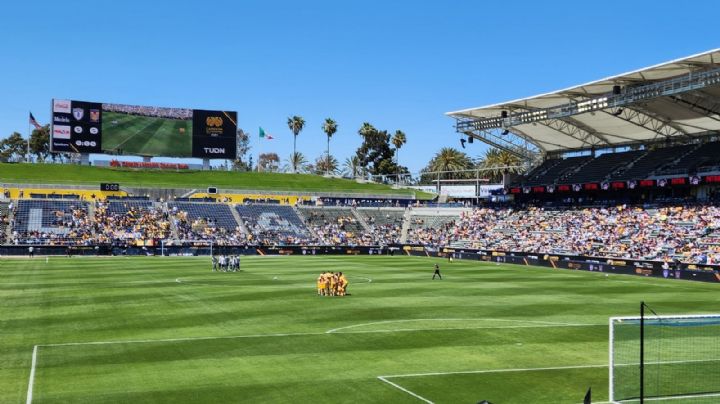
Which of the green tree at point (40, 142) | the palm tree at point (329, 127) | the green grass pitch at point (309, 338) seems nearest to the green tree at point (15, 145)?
the green tree at point (40, 142)

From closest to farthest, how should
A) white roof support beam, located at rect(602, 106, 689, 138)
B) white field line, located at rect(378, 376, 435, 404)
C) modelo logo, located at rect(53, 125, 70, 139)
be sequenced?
white field line, located at rect(378, 376, 435, 404) → white roof support beam, located at rect(602, 106, 689, 138) → modelo logo, located at rect(53, 125, 70, 139)

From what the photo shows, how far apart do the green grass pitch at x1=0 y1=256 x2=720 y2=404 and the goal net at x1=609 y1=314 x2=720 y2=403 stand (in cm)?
75

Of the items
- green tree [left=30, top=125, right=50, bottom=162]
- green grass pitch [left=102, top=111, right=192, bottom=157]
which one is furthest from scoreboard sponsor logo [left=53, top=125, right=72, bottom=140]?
green tree [left=30, top=125, right=50, bottom=162]

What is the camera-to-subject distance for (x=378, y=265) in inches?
2589

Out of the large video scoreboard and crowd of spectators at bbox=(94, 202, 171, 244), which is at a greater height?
the large video scoreboard

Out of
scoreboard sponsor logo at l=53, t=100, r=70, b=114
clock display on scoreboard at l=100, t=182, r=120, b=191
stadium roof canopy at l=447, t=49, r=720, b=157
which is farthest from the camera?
clock display on scoreboard at l=100, t=182, r=120, b=191

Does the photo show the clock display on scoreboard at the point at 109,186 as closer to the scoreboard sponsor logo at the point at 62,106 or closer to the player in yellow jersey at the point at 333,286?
the scoreboard sponsor logo at the point at 62,106

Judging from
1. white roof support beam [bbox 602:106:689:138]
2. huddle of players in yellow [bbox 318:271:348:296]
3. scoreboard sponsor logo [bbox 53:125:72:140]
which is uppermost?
scoreboard sponsor logo [bbox 53:125:72:140]

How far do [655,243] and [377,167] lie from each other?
349 ft

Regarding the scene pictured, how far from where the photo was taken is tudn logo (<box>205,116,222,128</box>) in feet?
343

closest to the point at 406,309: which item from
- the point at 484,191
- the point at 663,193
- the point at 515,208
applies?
the point at 663,193

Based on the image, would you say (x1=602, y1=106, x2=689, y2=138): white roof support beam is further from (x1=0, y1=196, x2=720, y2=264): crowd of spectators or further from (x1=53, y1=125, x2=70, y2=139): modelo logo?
(x1=53, y1=125, x2=70, y2=139): modelo logo

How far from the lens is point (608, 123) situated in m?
76.4

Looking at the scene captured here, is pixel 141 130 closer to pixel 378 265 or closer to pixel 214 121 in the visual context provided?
pixel 214 121
